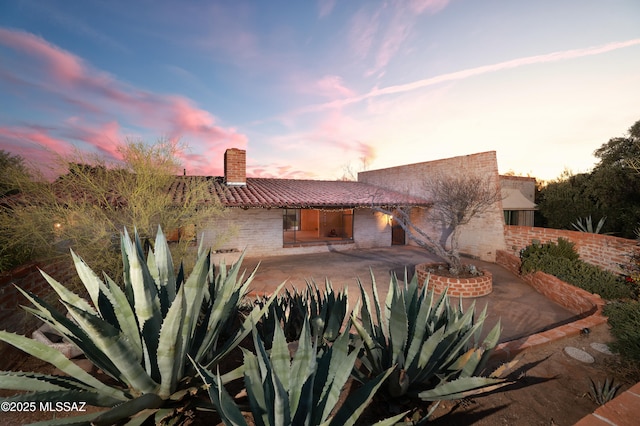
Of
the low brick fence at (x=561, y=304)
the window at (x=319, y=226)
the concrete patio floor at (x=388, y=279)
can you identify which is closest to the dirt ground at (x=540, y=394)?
the low brick fence at (x=561, y=304)

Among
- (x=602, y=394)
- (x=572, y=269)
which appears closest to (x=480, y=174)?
(x=572, y=269)

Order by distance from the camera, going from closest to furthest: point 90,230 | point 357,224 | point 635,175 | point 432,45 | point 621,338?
point 621,338 < point 90,230 < point 432,45 < point 635,175 < point 357,224

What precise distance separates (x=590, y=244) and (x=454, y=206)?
11.7 feet

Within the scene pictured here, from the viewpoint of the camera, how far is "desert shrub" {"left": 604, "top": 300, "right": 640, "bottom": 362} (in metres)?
3.00

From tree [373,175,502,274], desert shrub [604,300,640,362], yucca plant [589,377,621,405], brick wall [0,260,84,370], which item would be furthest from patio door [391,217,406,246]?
brick wall [0,260,84,370]

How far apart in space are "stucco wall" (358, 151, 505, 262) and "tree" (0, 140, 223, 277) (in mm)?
10089

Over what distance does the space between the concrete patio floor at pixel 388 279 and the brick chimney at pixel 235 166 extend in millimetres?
3782

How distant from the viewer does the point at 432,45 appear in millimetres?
7273

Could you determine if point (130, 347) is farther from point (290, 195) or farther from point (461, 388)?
point (290, 195)

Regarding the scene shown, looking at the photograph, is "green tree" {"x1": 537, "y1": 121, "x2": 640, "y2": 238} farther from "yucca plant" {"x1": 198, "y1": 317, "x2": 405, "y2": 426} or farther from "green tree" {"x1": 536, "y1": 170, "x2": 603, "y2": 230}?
"yucca plant" {"x1": 198, "y1": 317, "x2": 405, "y2": 426}

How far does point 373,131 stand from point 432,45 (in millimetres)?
6323

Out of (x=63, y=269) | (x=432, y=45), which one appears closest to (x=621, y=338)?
(x=432, y=45)

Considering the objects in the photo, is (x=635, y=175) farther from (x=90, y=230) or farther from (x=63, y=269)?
(x=63, y=269)

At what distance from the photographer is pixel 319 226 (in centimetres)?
1802
